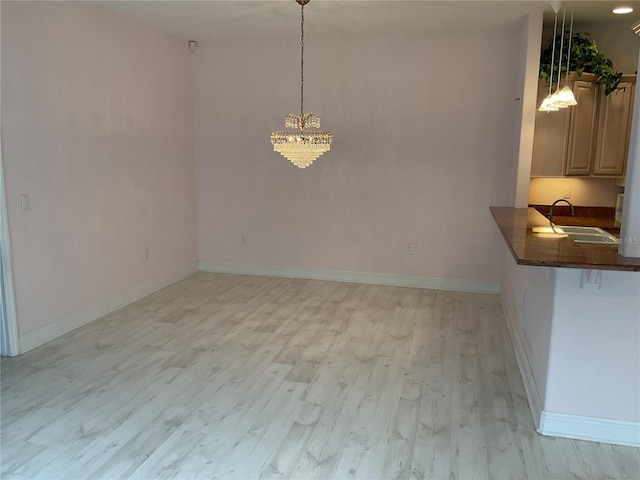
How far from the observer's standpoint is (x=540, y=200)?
5180mm

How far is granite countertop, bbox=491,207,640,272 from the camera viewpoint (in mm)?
2275

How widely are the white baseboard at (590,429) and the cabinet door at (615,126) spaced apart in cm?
290

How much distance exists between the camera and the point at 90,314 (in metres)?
4.48

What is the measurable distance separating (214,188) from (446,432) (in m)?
4.35

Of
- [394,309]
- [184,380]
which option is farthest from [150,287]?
[394,309]

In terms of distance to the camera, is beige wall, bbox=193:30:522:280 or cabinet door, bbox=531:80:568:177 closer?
cabinet door, bbox=531:80:568:177

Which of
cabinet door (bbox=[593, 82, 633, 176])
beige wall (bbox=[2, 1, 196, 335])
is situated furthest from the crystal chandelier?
cabinet door (bbox=[593, 82, 633, 176])

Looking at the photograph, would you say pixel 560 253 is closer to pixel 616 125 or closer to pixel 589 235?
pixel 589 235

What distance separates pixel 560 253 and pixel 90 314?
155 inches

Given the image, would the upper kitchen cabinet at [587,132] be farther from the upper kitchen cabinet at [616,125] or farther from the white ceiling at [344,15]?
the white ceiling at [344,15]

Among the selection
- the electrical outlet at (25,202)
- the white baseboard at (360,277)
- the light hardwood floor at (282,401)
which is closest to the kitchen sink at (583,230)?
the light hardwood floor at (282,401)

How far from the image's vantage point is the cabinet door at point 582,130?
4.61m

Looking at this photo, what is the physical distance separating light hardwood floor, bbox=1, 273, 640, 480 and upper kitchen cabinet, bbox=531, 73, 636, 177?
1.64 metres

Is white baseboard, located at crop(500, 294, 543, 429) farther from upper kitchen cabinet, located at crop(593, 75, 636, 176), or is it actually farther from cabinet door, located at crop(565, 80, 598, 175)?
upper kitchen cabinet, located at crop(593, 75, 636, 176)
